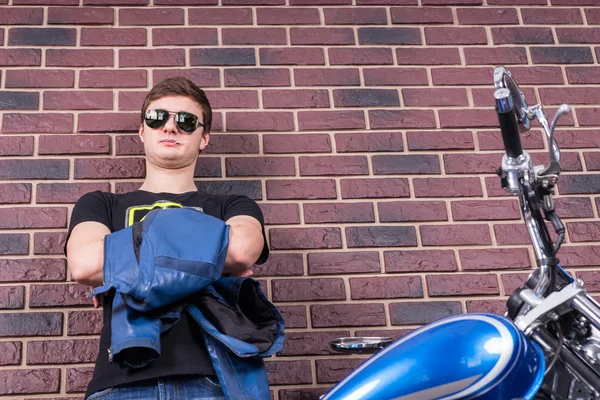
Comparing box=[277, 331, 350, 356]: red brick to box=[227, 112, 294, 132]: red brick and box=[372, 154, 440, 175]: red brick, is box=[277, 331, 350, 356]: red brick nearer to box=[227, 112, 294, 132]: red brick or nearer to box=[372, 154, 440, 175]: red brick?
box=[372, 154, 440, 175]: red brick

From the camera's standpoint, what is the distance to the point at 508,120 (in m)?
1.27

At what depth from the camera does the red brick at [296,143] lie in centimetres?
251

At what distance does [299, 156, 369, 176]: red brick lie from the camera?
2.48 meters

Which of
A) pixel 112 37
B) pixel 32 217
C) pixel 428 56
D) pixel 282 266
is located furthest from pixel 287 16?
pixel 32 217

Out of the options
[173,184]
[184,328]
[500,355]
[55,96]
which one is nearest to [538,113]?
[500,355]

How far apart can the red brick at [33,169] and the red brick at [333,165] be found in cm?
89

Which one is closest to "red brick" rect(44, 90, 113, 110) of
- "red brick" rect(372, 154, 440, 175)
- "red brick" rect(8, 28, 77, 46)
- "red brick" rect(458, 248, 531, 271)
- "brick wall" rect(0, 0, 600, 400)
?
"brick wall" rect(0, 0, 600, 400)

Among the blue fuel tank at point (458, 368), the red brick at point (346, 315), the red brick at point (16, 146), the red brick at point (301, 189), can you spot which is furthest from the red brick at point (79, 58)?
the blue fuel tank at point (458, 368)

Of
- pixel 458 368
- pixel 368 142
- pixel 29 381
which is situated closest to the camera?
pixel 458 368

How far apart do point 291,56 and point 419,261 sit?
981 millimetres

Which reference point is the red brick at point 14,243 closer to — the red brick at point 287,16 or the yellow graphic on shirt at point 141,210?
the yellow graphic on shirt at point 141,210

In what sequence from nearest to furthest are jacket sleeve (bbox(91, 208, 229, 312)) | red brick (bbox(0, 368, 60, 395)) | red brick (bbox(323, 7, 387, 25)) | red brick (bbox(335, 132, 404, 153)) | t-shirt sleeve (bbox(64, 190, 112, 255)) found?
jacket sleeve (bbox(91, 208, 229, 312)), t-shirt sleeve (bbox(64, 190, 112, 255)), red brick (bbox(0, 368, 60, 395)), red brick (bbox(335, 132, 404, 153)), red brick (bbox(323, 7, 387, 25))

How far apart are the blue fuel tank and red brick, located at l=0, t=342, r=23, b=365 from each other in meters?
1.43

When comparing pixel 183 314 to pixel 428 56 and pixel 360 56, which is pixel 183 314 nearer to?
pixel 360 56
